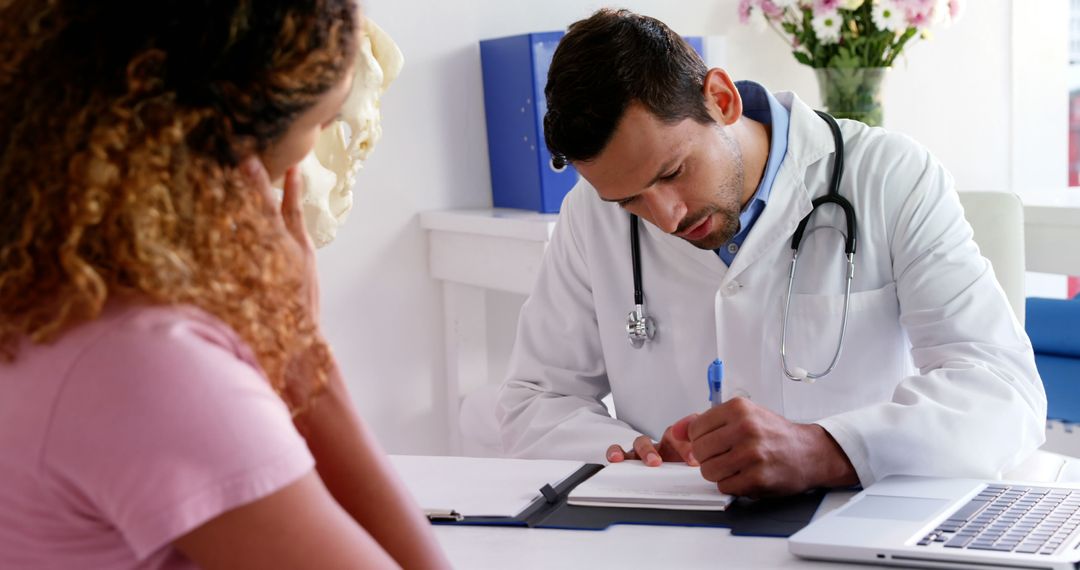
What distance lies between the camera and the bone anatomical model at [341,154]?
1.49m

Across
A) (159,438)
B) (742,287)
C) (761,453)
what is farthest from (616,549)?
(742,287)

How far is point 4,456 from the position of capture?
70 cm

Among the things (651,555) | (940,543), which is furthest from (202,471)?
(940,543)

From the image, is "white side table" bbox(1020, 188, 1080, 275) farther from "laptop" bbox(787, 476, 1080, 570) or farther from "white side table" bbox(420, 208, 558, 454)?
"laptop" bbox(787, 476, 1080, 570)

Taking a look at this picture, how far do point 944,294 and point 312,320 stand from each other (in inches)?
37.4

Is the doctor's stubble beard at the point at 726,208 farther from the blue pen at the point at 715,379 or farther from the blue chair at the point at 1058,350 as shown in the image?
the blue chair at the point at 1058,350

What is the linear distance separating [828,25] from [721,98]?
1.13 m

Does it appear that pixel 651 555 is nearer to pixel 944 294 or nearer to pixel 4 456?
pixel 4 456

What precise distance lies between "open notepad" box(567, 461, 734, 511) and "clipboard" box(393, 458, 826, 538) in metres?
0.01

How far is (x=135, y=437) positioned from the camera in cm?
65

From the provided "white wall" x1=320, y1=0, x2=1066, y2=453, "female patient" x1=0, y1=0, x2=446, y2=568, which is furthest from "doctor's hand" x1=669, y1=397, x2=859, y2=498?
"white wall" x1=320, y1=0, x2=1066, y2=453

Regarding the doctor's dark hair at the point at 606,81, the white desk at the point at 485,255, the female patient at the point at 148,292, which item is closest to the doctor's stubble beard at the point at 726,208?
the doctor's dark hair at the point at 606,81

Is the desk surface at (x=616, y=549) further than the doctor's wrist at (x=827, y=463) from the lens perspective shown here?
No

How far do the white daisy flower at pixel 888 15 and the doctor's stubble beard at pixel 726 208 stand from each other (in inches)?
44.1
